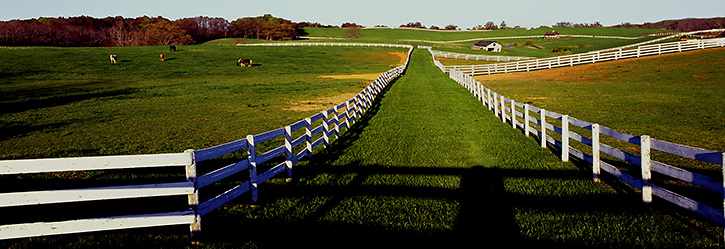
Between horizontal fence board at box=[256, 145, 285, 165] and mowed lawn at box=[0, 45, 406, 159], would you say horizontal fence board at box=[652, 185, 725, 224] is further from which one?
mowed lawn at box=[0, 45, 406, 159]

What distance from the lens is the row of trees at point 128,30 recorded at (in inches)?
3962

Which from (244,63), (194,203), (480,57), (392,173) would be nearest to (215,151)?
(194,203)

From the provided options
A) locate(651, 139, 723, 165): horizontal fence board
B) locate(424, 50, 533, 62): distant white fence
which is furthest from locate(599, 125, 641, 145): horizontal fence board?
locate(424, 50, 533, 62): distant white fence

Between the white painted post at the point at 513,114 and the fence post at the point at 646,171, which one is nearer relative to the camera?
the fence post at the point at 646,171

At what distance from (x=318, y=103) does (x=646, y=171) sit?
1933cm

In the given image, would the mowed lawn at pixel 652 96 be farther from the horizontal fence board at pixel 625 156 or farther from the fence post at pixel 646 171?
the fence post at pixel 646 171

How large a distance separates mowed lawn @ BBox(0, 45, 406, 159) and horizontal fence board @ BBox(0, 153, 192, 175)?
7.22m

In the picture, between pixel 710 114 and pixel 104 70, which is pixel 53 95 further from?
pixel 710 114

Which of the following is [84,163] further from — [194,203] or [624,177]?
[624,177]

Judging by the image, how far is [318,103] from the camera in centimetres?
2464

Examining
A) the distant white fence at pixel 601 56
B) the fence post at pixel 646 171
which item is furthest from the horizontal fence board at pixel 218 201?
the distant white fence at pixel 601 56

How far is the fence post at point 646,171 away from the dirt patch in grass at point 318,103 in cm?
1654

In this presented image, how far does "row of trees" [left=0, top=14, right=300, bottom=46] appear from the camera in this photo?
330ft

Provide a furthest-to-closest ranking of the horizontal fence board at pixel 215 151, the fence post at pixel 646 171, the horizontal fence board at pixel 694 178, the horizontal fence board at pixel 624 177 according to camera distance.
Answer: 1. the horizontal fence board at pixel 624 177
2. the fence post at pixel 646 171
3. the horizontal fence board at pixel 215 151
4. the horizontal fence board at pixel 694 178
